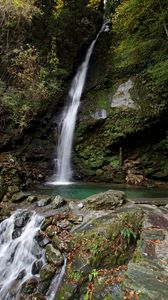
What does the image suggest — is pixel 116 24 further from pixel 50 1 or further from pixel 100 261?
pixel 100 261

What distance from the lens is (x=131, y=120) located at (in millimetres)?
10844

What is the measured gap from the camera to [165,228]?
5.09m

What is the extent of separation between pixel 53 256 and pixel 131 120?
23.5ft

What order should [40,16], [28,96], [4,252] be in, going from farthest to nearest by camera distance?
[40,16] < [28,96] < [4,252]

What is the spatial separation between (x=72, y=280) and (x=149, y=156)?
24.2 ft

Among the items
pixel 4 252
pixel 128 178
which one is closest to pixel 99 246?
pixel 4 252

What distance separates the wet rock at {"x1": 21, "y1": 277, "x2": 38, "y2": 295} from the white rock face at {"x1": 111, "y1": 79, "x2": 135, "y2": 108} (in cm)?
802

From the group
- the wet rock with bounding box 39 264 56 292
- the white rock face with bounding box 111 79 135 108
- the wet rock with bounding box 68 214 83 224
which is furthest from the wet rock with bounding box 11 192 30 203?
the white rock face with bounding box 111 79 135 108

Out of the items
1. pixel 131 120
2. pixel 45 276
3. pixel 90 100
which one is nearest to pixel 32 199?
pixel 45 276

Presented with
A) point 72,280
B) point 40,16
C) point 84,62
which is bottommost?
point 72,280

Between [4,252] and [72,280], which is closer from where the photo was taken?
[72,280]

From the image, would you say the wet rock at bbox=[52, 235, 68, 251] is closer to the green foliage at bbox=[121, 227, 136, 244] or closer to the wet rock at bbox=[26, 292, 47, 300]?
the wet rock at bbox=[26, 292, 47, 300]

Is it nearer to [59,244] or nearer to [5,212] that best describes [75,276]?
[59,244]

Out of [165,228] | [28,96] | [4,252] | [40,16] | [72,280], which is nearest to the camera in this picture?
[72,280]
